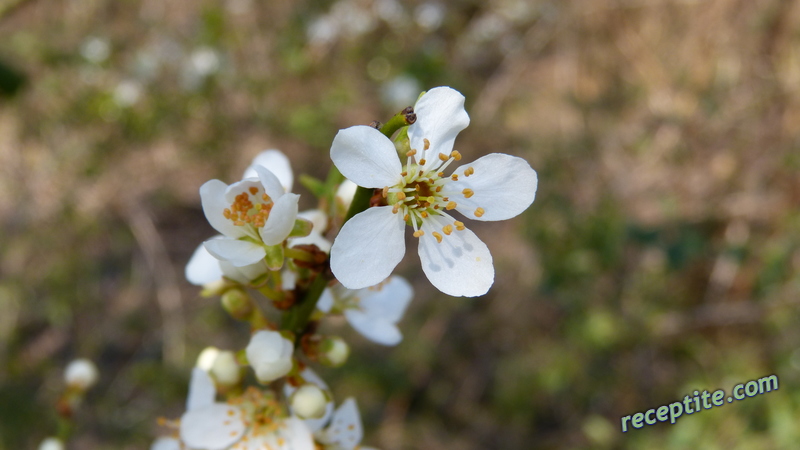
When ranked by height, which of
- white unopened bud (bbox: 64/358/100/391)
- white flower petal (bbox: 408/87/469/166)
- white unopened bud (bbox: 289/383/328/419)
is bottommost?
white unopened bud (bbox: 289/383/328/419)

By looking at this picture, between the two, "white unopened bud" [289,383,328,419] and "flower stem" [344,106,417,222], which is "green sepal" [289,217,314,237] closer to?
"flower stem" [344,106,417,222]

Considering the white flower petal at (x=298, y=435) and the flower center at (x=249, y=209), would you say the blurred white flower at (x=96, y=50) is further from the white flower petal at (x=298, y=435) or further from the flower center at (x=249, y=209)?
the white flower petal at (x=298, y=435)

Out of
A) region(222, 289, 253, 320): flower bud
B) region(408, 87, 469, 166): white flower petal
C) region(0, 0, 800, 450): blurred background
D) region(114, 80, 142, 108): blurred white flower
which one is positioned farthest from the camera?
region(114, 80, 142, 108): blurred white flower

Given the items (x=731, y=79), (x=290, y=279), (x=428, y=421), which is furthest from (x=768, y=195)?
(x=290, y=279)

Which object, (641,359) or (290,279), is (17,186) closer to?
(290,279)

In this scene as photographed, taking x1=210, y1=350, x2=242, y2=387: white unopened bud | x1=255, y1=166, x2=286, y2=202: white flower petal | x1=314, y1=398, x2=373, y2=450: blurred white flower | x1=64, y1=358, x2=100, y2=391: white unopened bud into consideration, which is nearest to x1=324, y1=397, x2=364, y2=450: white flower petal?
x1=314, y1=398, x2=373, y2=450: blurred white flower

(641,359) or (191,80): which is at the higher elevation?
(191,80)

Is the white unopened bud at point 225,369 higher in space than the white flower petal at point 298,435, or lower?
higher

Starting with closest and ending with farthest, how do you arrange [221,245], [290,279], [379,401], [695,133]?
[221,245] → [290,279] → [379,401] → [695,133]

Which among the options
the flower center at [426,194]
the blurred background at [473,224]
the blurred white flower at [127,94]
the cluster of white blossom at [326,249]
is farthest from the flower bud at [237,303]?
the blurred white flower at [127,94]
